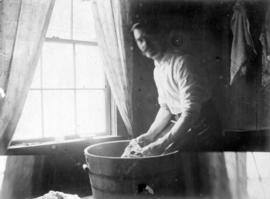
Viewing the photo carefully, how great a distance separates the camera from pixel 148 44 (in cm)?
248

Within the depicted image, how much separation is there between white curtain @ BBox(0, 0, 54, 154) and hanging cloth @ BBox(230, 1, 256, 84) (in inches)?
69.5

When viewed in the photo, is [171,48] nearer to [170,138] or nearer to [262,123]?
[170,138]

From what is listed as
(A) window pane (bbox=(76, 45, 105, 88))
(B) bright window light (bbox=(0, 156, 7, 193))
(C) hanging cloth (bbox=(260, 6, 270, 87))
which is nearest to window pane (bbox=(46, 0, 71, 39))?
(A) window pane (bbox=(76, 45, 105, 88))

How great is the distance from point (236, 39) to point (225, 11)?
29 cm

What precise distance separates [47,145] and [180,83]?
1.17 meters

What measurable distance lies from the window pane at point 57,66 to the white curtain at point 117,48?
0.28 meters

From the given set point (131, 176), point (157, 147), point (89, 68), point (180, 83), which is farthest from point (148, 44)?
point (131, 176)

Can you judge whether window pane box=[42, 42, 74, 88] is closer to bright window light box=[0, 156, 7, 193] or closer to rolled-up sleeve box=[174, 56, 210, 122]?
bright window light box=[0, 156, 7, 193]

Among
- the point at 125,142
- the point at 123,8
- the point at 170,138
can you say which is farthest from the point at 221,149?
the point at 123,8

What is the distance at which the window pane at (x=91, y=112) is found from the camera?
2.29m

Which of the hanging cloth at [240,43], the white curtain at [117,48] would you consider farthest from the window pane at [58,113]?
the hanging cloth at [240,43]

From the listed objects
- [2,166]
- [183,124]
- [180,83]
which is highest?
[180,83]

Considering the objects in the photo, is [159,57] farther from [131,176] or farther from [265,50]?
[131,176]

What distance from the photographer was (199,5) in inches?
103
